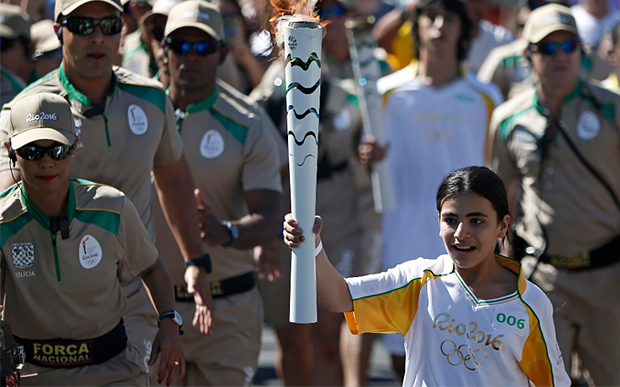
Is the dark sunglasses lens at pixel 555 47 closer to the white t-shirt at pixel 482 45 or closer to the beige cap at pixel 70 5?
the beige cap at pixel 70 5

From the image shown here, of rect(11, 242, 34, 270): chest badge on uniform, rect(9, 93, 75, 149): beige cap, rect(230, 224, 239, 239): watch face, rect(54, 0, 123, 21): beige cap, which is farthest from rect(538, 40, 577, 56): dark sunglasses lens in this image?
rect(11, 242, 34, 270): chest badge on uniform

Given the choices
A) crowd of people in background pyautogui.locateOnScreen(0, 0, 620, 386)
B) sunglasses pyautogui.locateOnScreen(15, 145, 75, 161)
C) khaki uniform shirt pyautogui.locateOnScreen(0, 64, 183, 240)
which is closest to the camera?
sunglasses pyautogui.locateOnScreen(15, 145, 75, 161)

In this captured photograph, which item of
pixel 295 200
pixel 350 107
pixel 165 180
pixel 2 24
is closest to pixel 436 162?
pixel 350 107

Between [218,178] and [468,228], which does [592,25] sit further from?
[468,228]

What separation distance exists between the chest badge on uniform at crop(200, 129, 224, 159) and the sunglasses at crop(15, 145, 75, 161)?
5.10ft

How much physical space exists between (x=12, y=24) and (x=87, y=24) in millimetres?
2015

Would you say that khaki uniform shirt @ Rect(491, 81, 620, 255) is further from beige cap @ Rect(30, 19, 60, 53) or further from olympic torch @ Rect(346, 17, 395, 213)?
beige cap @ Rect(30, 19, 60, 53)

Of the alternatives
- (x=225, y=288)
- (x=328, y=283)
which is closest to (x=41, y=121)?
(x=328, y=283)

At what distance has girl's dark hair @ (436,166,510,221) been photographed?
4.06m

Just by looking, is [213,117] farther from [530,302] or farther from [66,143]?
[530,302]

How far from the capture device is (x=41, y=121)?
4250 mm

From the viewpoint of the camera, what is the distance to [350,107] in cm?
734

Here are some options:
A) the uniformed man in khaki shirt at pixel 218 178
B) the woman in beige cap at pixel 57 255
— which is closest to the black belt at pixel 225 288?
the uniformed man in khaki shirt at pixel 218 178

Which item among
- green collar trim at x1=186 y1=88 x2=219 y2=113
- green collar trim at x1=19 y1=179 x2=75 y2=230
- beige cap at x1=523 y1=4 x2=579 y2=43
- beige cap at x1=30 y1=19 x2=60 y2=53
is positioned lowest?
green collar trim at x1=19 y1=179 x2=75 y2=230
